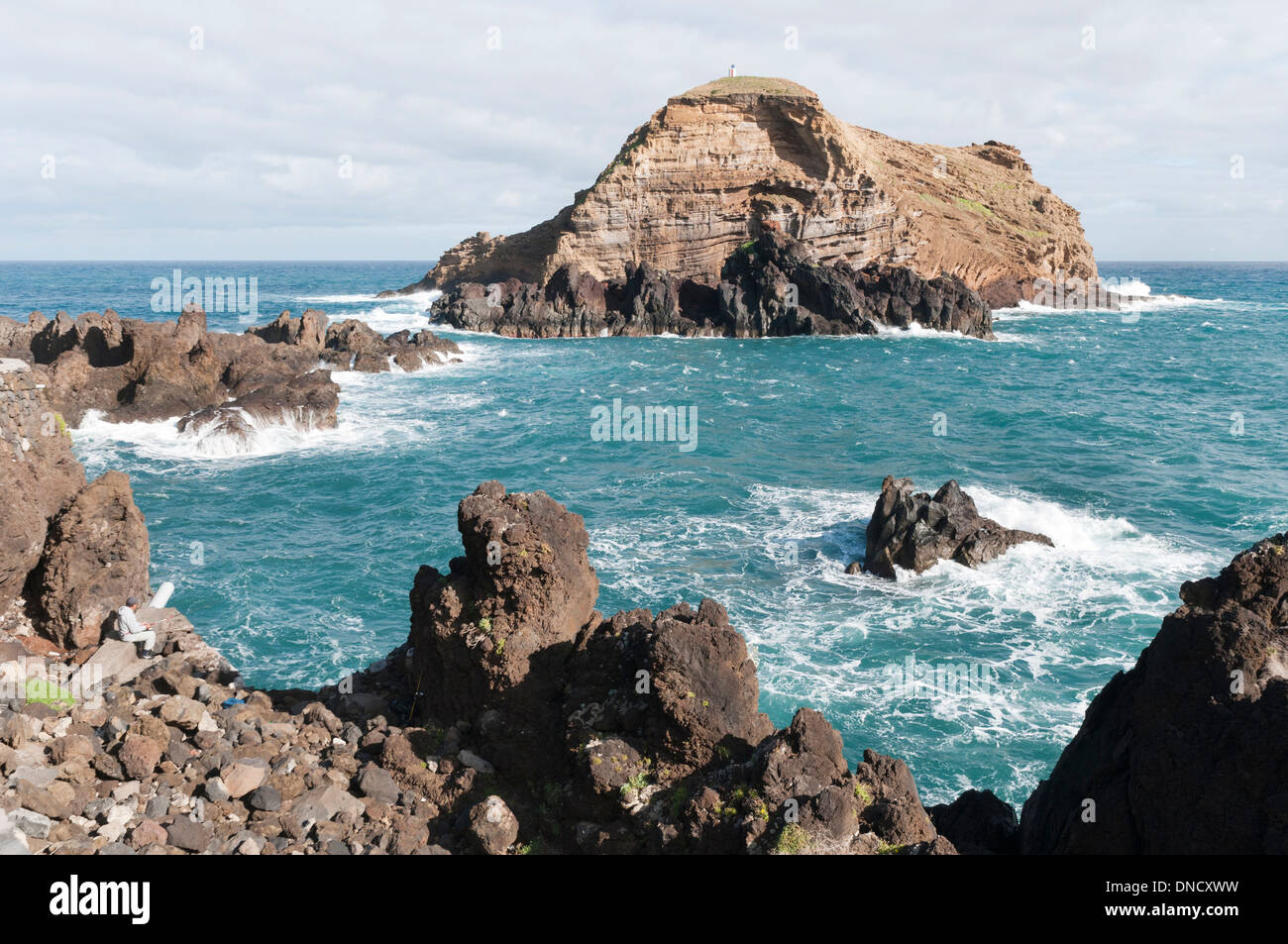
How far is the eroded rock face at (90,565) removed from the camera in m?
16.1

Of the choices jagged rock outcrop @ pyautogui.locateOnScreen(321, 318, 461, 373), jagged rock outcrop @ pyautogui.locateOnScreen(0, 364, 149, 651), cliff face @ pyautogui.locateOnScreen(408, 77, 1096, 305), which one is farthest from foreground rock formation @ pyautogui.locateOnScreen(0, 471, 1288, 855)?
cliff face @ pyautogui.locateOnScreen(408, 77, 1096, 305)

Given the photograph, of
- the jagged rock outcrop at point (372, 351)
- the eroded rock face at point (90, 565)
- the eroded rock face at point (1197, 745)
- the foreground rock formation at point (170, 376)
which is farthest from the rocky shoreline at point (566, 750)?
the jagged rock outcrop at point (372, 351)

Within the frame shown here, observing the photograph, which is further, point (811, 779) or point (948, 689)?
point (948, 689)

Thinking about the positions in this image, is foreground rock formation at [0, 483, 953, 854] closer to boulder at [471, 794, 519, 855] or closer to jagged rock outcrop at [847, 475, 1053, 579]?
boulder at [471, 794, 519, 855]

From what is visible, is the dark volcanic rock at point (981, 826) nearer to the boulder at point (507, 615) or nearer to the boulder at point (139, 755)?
the boulder at point (507, 615)

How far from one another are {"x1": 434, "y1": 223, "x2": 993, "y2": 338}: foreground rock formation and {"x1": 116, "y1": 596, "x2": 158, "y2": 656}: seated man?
6798 centimetres

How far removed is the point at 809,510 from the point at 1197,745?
853 inches

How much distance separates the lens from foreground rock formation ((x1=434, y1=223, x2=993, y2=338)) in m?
80.4

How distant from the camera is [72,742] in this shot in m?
11.0

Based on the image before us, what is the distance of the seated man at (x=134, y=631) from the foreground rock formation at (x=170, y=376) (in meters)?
25.6

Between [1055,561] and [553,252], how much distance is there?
70.2 metres

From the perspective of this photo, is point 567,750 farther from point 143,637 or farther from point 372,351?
point 372,351
